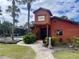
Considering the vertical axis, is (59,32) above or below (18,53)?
above

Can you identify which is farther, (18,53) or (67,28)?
(67,28)

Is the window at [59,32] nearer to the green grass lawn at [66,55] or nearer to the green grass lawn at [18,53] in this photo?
the green grass lawn at [18,53]

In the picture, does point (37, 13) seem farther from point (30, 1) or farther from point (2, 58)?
point (2, 58)

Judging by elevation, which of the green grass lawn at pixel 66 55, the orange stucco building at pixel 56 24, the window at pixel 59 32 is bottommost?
the green grass lawn at pixel 66 55

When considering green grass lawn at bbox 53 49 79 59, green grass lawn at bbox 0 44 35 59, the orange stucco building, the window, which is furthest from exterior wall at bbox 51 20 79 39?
green grass lawn at bbox 53 49 79 59

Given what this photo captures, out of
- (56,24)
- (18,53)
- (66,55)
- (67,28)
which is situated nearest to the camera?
(66,55)

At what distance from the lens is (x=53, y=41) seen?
104 feet

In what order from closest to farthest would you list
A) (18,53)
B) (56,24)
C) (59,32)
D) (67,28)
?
(18,53) < (67,28) < (59,32) < (56,24)

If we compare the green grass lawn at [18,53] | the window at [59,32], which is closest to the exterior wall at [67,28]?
the window at [59,32]

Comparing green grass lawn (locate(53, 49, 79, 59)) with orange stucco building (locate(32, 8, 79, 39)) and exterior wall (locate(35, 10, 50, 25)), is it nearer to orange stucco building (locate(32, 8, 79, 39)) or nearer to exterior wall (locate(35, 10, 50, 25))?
orange stucco building (locate(32, 8, 79, 39))

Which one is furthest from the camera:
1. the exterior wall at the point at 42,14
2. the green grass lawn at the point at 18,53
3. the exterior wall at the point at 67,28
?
the exterior wall at the point at 42,14

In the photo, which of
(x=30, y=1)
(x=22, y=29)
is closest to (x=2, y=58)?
(x=30, y=1)

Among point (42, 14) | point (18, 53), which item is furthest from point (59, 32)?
Answer: point (18, 53)

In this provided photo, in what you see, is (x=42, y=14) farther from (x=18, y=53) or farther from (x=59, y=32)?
(x=18, y=53)
